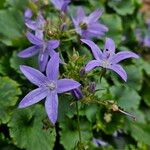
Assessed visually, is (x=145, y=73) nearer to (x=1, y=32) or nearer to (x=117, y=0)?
(x=117, y=0)

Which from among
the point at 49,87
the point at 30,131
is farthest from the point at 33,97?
the point at 30,131

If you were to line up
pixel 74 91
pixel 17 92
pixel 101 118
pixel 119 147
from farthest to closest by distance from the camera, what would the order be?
pixel 119 147, pixel 101 118, pixel 17 92, pixel 74 91

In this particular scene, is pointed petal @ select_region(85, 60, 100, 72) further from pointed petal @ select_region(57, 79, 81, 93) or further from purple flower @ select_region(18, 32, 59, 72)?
purple flower @ select_region(18, 32, 59, 72)

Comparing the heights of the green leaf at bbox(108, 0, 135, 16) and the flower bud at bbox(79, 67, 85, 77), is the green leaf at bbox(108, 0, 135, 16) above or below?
below

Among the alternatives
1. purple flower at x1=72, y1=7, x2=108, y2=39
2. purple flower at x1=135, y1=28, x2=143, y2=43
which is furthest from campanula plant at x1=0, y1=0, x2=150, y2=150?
purple flower at x1=135, y1=28, x2=143, y2=43

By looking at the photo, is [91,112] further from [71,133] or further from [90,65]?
[90,65]

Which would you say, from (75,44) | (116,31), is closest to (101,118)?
(75,44)
